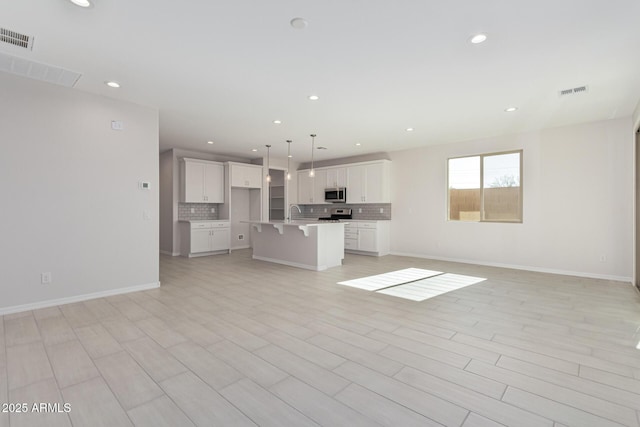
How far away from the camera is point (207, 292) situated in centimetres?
427

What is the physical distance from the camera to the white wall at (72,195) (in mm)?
3424

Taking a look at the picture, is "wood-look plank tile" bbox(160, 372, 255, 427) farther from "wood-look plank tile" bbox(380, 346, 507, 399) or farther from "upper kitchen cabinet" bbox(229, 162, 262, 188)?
"upper kitchen cabinet" bbox(229, 162, 262, 188)

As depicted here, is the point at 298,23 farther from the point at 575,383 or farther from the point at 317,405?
the point at 575,383

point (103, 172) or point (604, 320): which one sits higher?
point (103, 172)

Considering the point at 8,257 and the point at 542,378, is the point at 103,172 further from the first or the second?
the point at 542,378

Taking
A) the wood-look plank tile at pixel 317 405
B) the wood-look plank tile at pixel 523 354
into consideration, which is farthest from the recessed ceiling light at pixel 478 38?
the wood-look plank tile at pixel 317 405

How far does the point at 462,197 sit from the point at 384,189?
1837 mm

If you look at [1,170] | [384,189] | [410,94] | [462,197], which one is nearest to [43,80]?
[1,170]

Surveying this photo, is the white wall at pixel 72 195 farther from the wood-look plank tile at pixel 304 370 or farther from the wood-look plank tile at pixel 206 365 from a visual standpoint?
the wood-look plank tile at pixel 304 370

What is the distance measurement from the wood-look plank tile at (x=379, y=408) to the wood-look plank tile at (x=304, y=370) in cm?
9

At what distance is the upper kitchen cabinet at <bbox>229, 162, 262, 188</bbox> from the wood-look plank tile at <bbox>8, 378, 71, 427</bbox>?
6.50 metres

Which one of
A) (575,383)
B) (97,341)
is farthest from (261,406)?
(575,383)

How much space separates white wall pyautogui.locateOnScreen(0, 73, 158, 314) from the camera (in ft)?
11.2

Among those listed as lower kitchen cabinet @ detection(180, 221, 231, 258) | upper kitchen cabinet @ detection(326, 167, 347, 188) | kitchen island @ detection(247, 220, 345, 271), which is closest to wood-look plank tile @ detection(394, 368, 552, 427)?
kitchen island @ detection(247, 220, 345, 271)
